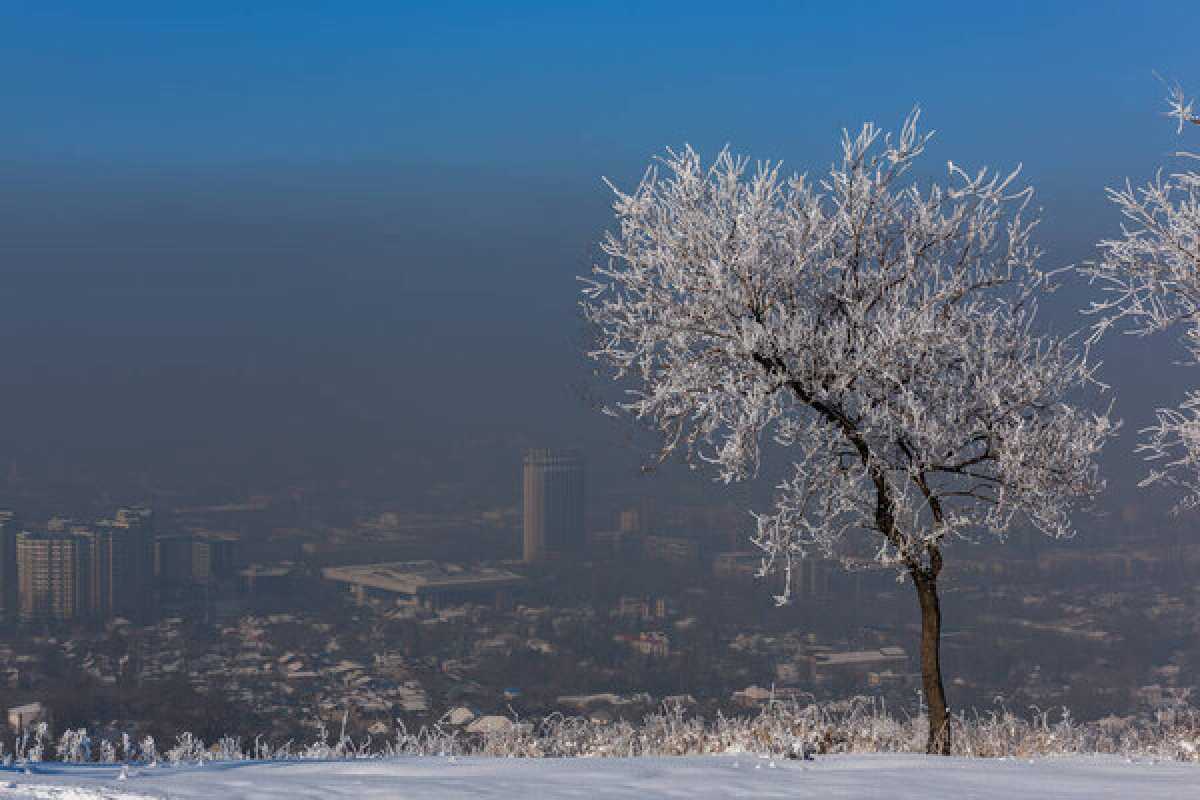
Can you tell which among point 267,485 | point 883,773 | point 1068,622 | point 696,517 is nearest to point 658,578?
point 696,517

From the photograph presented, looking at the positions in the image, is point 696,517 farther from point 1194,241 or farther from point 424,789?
point 424,789

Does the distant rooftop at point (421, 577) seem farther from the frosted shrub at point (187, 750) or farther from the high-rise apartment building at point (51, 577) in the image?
the frosted shrub at point (187, 750)

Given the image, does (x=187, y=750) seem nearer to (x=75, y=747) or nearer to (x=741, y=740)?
(x=75, y=747)

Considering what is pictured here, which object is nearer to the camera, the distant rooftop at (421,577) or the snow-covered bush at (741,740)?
the snow-covered bush at (741,740)

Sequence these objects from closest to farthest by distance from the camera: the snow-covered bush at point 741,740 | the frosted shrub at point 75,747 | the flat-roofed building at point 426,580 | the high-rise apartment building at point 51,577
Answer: the frosted shrub at point 75,747, the snow-covered bush at point 741,740, the high-rise apartment building at point 51,577, the flat-roofed building at point 426,580

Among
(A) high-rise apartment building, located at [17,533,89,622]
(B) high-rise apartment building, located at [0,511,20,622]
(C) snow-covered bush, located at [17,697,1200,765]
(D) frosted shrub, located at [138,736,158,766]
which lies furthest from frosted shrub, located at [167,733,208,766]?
(B) high-rise apartment building, located at [0,511,20,622]

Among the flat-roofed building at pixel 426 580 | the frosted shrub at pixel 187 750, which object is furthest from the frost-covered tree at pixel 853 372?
the flat-roofed building at pixel 426 580

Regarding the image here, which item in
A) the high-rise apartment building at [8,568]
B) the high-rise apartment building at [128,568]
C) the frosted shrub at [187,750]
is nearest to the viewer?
the frosted shrub at [187,750]
